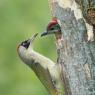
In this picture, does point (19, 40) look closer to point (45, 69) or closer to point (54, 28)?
point (45, 69)

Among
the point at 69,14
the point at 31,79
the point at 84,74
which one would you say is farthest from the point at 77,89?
the point at 31,79

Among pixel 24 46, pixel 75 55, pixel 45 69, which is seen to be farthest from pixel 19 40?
pixel 75 55

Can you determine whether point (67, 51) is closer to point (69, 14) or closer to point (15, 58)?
point (69, 14)

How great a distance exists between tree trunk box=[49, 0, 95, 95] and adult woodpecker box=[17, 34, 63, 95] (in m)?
0.26

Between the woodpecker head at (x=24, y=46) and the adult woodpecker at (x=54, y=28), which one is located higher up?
the adult woodpecker at (x=54, y=28)

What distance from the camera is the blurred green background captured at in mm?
15383

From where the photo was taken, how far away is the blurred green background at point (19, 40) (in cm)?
1538

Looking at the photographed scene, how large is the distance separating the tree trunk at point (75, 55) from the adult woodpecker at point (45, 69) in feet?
0.87

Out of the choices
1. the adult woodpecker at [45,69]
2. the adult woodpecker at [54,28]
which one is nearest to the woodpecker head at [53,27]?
the adult woodpecker at [54,28]

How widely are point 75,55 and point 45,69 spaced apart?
80 cm

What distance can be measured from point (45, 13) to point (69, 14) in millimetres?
5785

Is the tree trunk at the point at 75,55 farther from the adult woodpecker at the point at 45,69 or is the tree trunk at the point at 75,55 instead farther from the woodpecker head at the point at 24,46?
the woodpecker head at the point at 24,46

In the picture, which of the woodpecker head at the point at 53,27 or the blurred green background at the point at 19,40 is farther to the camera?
the blurred green background at the point at 19,40

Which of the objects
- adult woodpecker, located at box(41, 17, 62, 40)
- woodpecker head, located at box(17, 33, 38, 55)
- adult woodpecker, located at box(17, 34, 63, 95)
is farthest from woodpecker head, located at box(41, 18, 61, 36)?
woodpecker head, located at box(17, 33, 38, 55)
